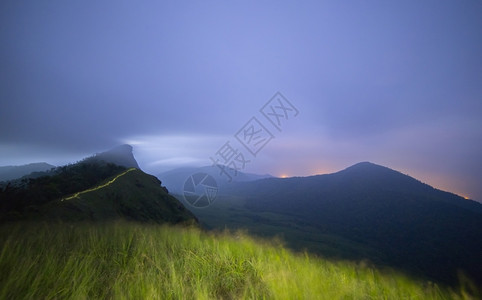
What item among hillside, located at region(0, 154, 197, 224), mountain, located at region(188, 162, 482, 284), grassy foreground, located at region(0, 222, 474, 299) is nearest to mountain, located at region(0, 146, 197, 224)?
hillside, located at region(0, 154, 197, 224)

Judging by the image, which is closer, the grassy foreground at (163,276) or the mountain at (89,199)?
the grassy foreground at (163,276)

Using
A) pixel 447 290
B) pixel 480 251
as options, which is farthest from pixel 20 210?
pixel 480 251

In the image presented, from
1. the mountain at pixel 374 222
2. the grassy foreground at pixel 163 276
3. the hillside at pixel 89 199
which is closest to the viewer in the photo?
the grassy foreground at pixel 163 276

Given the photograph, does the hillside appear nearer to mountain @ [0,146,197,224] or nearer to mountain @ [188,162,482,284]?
mountain @ [0,146,197,224]

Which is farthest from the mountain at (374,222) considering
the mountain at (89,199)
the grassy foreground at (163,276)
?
the grassy foreground at (163,276)

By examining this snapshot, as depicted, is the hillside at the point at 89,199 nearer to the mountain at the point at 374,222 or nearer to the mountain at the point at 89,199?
the mountain at the point at 89,199

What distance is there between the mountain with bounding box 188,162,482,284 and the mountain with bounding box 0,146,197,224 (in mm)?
39453

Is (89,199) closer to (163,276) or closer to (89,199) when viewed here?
(89,199)

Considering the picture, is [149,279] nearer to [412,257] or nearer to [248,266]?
[248,266]

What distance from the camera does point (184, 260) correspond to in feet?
10.6

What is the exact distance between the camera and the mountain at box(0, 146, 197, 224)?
8873mm

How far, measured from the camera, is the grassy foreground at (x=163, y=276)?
199 centimetres

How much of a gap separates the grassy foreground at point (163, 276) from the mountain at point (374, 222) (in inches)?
2213

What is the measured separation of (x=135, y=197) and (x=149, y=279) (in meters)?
16.6
